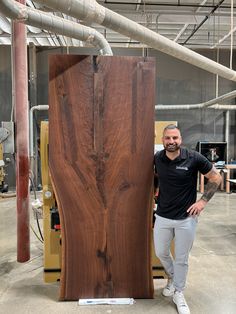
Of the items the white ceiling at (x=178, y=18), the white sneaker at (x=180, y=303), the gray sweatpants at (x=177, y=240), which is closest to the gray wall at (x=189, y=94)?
the white ceiling at (x=178, y=18)

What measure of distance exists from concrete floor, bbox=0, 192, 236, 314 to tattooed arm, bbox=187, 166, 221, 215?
85cm

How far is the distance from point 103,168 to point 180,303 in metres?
1.24

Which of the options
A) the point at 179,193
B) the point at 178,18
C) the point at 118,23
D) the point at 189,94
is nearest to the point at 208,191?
the point at 179,193

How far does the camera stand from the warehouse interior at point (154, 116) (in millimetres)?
2424

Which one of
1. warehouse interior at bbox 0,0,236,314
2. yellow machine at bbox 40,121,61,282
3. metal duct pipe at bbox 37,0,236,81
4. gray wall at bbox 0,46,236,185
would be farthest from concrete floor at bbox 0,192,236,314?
gray wall at bbox 0,46,236,185

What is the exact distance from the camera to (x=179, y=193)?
2262 mm

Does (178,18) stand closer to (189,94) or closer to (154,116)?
(189,94)

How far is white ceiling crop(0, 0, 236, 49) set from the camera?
5.08m

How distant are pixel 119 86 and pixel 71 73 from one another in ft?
1.26

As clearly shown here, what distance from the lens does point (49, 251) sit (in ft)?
9.22

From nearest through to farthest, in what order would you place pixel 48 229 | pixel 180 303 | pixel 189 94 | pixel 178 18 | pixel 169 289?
pixel 180 303, pixel 169 289, pixel 48 229, pixel 178 18, pixel 189 94

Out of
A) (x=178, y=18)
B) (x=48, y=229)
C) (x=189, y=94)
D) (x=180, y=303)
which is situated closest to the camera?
(x=180, y=303)

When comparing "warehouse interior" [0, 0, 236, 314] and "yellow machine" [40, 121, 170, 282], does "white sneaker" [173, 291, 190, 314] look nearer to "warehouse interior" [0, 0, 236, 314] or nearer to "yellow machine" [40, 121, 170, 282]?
"warehouse interior" [0, 0, 236, 314]

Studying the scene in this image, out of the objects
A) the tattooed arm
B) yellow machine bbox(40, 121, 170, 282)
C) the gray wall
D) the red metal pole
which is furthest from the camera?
the gray wall
